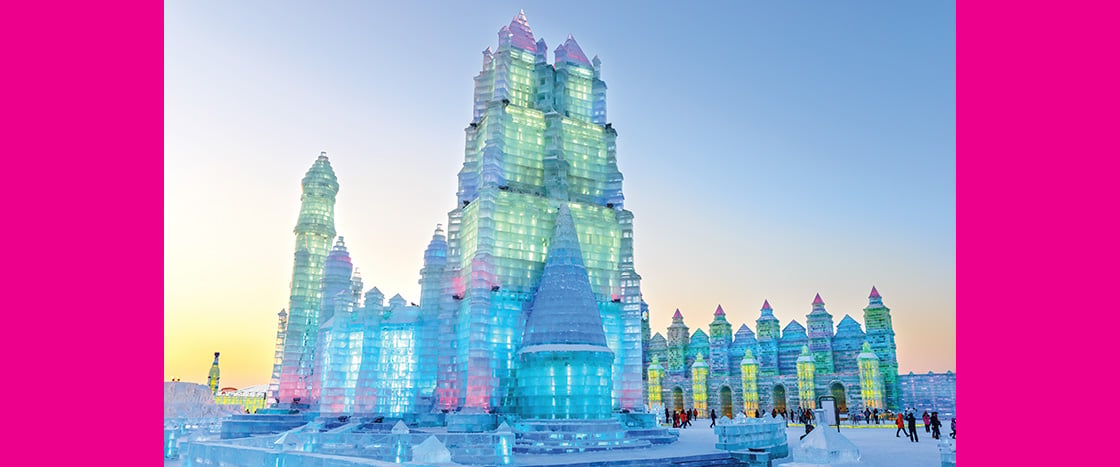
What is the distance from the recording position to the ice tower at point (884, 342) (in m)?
49.1

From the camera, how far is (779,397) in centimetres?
5481

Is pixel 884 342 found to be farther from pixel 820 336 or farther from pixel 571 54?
pixel 571 54

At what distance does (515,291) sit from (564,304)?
12.3ft

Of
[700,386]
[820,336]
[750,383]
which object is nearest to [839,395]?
[820,336]

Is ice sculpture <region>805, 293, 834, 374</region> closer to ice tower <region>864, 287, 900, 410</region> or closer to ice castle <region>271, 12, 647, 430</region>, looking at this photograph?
ice tower <region>864, 287, 900, 410</region>

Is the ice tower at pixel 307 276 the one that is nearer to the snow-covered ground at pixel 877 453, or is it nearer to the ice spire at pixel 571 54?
the snow-covered ground at pixel 877 453

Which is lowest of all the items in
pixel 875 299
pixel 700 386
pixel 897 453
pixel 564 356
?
pixel 700 386

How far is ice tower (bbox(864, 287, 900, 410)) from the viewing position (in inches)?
1934

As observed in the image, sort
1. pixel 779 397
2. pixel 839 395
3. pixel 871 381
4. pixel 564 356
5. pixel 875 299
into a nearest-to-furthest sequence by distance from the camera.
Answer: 1. pixel 564 356
2. pixel 871 381
3. pixel 839 395
4. pixel 875 299
5. pixel 779 397

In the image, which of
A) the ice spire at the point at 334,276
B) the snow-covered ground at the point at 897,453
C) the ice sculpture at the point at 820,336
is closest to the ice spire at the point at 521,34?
the ice spire at the point at 334,276

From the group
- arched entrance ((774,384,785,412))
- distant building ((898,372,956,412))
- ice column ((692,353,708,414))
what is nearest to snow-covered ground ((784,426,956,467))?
distant building ((898,372,956,412))
